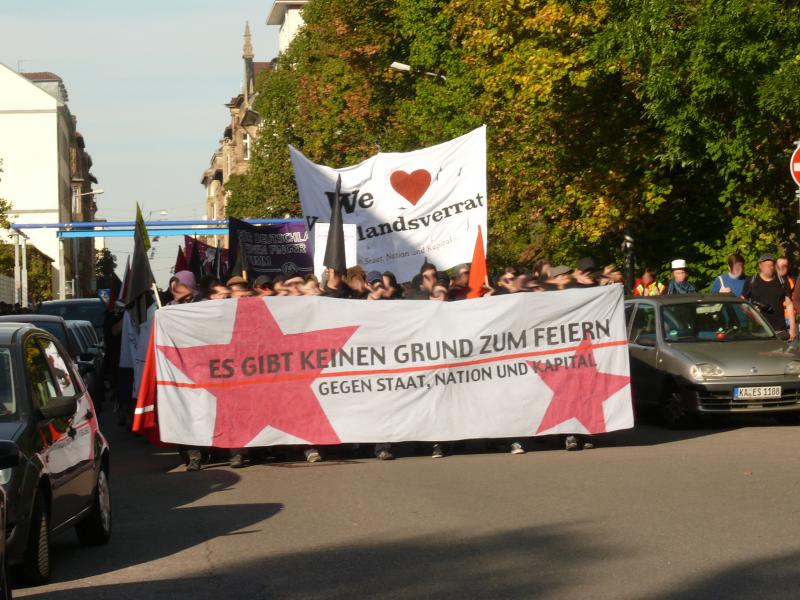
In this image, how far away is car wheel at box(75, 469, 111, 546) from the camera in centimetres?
957

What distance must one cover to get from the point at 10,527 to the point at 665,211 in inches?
1002

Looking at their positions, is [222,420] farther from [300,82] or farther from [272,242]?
[300,82]

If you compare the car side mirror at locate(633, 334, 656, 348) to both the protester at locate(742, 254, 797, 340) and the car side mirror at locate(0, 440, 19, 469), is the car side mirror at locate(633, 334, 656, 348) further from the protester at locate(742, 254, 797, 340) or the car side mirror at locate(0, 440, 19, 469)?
the car side mirror at locate(0, 440, 19, 469)

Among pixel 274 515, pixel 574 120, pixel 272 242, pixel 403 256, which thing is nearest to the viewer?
pixel 274 515

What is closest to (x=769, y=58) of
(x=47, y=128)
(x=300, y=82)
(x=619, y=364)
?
(x=619, y=364)

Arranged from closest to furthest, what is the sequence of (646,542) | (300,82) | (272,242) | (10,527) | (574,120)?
1. (10,527)
2. (646,542)
3. (272,242)
4. (574,120)
5. (300,82)

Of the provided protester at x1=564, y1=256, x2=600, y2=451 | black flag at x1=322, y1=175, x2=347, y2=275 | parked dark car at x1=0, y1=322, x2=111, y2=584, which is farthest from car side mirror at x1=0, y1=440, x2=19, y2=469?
black flag at x1=322, y1=175, x2=347, y2=275

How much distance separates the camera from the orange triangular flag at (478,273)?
16.9 metres

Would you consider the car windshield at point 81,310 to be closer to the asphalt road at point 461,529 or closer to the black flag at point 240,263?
the black flag at point 240,263

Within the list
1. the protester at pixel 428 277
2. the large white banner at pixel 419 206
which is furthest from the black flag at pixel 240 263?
the protester at pixel 428 277

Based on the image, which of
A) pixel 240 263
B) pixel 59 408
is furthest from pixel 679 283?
pixel 59 408

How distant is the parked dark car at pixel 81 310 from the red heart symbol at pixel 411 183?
660 inches

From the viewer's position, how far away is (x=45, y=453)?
27.5 ft

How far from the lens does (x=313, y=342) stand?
1505 centimetres
